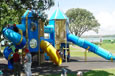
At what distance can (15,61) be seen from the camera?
1073cm

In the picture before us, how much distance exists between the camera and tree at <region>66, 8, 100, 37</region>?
208 feet

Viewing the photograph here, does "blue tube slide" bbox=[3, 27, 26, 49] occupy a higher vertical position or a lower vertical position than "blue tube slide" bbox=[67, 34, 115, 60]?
higher

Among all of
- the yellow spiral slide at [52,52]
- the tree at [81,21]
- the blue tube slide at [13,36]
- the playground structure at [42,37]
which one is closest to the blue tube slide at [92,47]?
the playground structure at [42,37]

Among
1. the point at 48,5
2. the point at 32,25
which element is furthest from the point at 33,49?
the point at 48,5

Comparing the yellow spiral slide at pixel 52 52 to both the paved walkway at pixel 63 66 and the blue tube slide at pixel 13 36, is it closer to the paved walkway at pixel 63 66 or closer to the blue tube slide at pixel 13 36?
the paved walkway at pixel 63 66

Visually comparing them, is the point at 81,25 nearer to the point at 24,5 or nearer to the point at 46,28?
the point at 46,28

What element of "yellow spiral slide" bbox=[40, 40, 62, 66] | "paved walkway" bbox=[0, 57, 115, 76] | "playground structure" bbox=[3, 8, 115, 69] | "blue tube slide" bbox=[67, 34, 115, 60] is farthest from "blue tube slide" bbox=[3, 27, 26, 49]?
"blue tube slide" bbox=[67, 34, 115, 60]

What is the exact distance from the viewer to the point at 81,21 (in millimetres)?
64500

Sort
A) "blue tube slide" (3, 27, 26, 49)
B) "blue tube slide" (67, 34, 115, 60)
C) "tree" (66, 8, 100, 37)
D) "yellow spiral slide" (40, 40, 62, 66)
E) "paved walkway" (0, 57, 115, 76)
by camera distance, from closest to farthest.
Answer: "blue tube slide" (3, 27, 26, 49) < "paved walkway" (0, 57, 115, 76) < "yellow spiral slide" (40, 40, 62, 66) < "blue tube slide" (67, 34, 115, 60) < "tree" (66, 8, 100, 37)

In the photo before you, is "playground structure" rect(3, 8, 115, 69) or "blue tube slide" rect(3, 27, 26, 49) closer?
"blue tube slide" rect(3, 27, 26, 49)

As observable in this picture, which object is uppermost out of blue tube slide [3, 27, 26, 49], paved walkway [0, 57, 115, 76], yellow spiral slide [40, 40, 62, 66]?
blue tube slide [3, 27, 26, 49]

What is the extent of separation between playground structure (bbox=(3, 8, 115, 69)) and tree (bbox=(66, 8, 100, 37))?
4199cm

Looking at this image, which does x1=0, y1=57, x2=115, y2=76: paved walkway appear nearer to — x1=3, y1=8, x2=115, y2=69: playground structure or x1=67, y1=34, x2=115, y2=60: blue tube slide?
x1=3, y1=8, x2=115, y2=69: playground structure

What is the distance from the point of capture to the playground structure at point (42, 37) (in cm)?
1423
